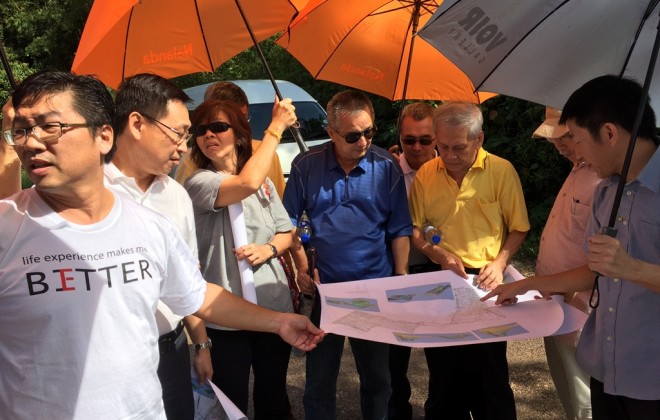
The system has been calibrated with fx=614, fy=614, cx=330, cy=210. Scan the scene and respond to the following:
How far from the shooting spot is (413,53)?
432 centimetres

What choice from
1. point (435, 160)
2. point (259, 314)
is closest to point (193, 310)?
point (259, 314)

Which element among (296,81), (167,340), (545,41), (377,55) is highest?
(296,81)

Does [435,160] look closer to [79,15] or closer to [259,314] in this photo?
[259,314]

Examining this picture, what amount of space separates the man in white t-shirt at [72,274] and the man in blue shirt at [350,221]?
1.53 metres

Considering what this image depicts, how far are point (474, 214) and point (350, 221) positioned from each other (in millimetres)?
692

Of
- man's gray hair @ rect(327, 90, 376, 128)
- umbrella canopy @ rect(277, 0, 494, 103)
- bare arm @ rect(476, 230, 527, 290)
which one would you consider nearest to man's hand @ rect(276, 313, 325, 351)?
bare arm @ rect(476, 230, 527, 290)

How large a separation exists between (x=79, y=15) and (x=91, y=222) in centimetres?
1784

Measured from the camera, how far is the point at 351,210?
333 centimetres

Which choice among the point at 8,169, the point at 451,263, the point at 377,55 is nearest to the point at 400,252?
the point at 451,263

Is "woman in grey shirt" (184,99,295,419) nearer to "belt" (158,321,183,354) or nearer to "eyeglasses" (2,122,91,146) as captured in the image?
"belt" (158,321,183,354)

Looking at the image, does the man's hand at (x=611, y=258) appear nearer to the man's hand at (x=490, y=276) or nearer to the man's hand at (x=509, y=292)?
the man's hand at (x=509, y=292)

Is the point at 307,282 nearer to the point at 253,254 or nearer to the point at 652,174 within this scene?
the point at 253,254

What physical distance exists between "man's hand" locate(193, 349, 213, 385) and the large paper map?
22.8 inches

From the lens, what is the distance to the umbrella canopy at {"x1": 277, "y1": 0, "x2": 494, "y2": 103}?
13.8ft
